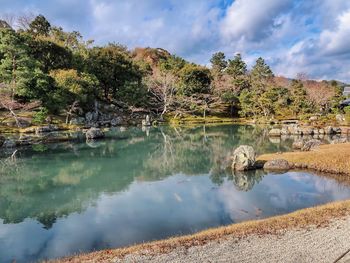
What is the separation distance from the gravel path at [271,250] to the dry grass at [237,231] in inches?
11.9

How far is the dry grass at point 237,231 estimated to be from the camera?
10438 millimetres

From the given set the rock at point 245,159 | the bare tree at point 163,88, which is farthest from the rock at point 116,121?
the rock at point 245,159

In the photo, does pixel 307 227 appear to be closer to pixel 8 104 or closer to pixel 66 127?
pixel 8 104

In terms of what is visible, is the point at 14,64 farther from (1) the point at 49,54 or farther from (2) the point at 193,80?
(2) the point at 193,80

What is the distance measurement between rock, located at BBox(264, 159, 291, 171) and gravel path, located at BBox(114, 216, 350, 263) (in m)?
13.1

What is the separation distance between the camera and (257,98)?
71.4m

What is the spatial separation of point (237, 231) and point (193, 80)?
63.9 m

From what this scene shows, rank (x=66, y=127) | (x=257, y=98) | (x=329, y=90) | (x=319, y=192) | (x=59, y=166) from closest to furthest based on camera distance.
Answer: (x=319, y=192), (x=59, y=166), (x=66, y=127), (x=257, y=98), (x=329, y=90)

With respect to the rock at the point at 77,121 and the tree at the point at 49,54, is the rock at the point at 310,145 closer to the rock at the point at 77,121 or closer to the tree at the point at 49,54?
the rock at the point at 77,121

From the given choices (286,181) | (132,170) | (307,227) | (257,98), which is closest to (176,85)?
(257,98)

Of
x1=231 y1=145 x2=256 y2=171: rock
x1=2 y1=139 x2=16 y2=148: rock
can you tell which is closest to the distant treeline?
x1=2 y1=139 x2=16 y2=148: rock

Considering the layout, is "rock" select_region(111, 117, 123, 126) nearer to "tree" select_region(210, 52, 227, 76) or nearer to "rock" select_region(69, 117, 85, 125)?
"rock" select_region(69, 117, 85, 125)

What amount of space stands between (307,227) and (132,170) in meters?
16.8

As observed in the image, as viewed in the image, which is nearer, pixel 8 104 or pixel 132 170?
pixel 132 170
